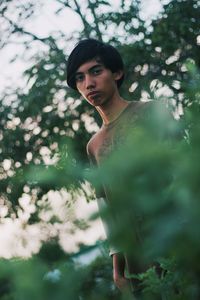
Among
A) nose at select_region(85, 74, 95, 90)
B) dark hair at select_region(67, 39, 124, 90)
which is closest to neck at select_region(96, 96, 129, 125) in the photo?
nose at select_region(85, 74, 95, 90)

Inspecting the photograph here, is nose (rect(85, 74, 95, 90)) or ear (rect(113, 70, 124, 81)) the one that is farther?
ear (rect(113, 70, 124, 81))

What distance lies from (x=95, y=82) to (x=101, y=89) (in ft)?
0.16

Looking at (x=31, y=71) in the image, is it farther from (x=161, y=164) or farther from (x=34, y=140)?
(x=161, y=164)

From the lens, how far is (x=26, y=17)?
22.4 feet

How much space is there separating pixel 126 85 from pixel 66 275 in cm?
536

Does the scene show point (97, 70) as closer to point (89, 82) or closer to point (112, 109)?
point (89, 82)

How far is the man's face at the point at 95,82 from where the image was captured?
8.89ft

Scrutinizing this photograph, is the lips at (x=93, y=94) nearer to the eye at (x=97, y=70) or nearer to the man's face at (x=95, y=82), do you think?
the man's face at (x=95, y=82)

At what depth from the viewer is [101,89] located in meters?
2.71

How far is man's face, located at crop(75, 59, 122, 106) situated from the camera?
107 inches

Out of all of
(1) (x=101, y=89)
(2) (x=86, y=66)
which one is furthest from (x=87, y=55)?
(1) (x=101, y=89)

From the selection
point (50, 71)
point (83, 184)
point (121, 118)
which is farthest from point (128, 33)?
point (83, 184)

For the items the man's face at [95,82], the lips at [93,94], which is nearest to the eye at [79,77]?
the man's face at [95,82]

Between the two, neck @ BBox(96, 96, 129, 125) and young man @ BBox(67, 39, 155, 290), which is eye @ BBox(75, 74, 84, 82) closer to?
young man @ BBox(67, 39, 155, 290)
